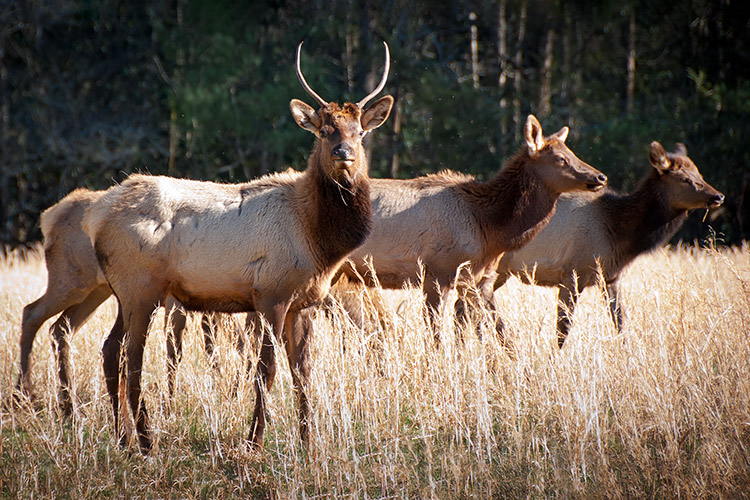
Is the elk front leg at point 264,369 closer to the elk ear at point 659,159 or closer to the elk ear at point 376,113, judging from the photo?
the elk ear at point 376,113

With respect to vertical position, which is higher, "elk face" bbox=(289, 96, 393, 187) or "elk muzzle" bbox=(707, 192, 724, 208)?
"elk face" bbox=(289, 96, 393, 187)

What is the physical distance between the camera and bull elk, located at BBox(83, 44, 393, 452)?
6.09 metres

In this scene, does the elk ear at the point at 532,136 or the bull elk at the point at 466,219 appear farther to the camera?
the elk ear at the point at 532,136

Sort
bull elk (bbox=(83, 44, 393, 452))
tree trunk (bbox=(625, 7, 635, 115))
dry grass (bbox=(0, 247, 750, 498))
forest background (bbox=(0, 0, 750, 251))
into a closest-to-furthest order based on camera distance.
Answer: dry grass (bbox=(0, 247, 750, 498))
bull elk (bbox=(83, 44, 393, 452))
forest background (bbox=(0, 0, 750, 251))
tree trunk (bbox=(625, 7, 635, 115))

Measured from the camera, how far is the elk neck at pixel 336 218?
6.19 meters

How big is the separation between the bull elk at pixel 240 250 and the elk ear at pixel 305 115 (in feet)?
0.17

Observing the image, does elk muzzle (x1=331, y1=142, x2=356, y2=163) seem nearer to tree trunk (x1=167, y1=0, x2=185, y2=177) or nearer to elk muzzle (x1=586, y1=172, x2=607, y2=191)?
elk muzzle (x1=586, y1=172, x2=607, y2=191)

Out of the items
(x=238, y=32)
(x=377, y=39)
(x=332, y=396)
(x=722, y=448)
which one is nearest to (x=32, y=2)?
(x=238, y=32)

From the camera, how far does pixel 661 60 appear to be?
75.0ft

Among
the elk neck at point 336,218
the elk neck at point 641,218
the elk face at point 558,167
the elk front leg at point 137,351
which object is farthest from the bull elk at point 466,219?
the elk front leg at point 137,351

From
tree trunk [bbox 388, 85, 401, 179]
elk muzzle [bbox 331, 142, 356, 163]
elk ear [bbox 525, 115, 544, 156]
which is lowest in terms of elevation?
tree trunk [bbox 388, 85, 401, 179]

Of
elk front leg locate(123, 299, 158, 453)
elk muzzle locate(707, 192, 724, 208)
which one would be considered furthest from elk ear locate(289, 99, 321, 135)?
elk muzzle locate(707, 192, 724, 208)

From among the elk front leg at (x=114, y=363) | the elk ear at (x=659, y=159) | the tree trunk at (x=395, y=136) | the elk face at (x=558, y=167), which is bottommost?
the tree trunk at (x=395, y=136)

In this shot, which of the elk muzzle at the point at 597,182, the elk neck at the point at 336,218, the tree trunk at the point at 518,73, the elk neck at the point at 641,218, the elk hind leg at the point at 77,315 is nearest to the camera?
the elk neck at the point at 336,218
